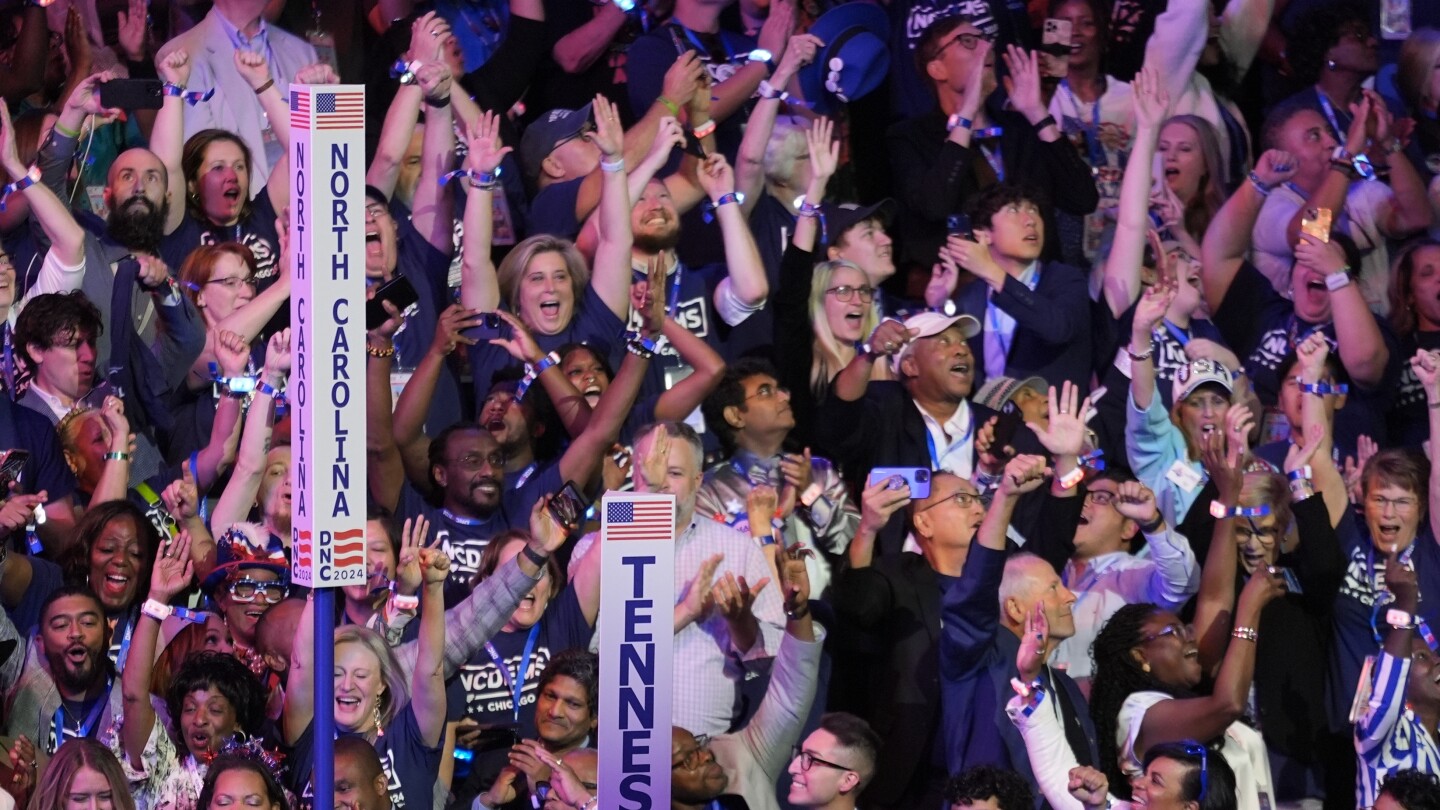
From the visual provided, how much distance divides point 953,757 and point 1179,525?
1.36m

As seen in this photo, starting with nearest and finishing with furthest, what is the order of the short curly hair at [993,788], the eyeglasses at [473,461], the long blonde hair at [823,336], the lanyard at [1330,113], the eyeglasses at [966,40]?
the short curly hair at [993,788], the eyeglasses at [473,461], the long blonde hair at [823,336], the eyeglasses at [966,40], the lanyard at [1330,113]

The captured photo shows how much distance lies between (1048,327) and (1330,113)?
1542 mm

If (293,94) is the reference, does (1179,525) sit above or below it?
below

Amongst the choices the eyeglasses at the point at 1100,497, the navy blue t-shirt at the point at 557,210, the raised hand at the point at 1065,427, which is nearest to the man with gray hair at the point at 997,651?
the raised hand at the point at 1065,427

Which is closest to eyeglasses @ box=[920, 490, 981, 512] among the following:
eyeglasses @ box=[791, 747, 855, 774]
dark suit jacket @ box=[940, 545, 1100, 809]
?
dark suit jacket @ box=[940, 545, 1100, 809]

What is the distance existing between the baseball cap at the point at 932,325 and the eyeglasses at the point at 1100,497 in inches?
26.0

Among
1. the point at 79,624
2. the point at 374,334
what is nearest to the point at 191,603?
the point at 79,624

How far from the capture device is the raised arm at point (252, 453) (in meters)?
6.73

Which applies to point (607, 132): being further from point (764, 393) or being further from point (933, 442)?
point (933, 442)

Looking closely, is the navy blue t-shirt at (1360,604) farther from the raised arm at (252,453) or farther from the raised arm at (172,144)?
the raised arm at (172,144)

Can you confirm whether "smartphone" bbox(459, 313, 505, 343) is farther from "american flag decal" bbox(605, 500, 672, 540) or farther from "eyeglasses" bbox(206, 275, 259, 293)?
"american flag decal" bbox(605, 500, 672, 540)

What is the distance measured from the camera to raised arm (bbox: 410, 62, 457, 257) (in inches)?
291

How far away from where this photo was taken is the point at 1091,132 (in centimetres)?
807

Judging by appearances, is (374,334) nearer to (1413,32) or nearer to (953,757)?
(953,757)
